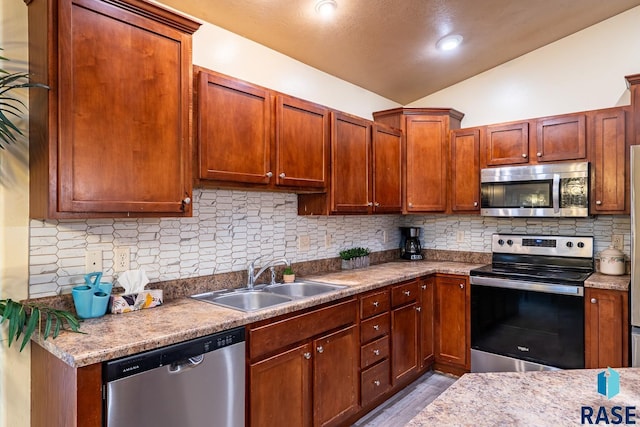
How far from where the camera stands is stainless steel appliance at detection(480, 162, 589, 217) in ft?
9.95

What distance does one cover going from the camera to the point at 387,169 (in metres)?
3.51

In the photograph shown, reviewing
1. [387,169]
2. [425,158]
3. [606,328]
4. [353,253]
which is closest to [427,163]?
[425,158]

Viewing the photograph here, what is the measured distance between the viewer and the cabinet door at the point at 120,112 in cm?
157

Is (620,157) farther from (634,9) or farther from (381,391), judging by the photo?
(381,391)

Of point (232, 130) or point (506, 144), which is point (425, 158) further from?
point (232, 130)

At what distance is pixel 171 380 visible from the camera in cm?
158

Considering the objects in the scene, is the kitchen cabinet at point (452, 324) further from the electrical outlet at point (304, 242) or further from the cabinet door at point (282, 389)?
the cabinet door at point (282, 389)

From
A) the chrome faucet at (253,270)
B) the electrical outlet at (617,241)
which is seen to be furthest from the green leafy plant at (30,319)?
the electrical outlet at (617,241)

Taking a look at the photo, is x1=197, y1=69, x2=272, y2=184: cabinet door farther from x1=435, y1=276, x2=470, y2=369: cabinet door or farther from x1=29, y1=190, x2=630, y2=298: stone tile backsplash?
x1=435, y1=276, x2=470, y2=369: cabinet door

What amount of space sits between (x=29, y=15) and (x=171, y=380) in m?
1.71

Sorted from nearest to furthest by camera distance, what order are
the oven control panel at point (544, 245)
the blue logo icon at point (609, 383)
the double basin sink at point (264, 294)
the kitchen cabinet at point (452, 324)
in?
the blue logo icon at point (609, 383) → the double basin sink at point (264, 294) → the oven control panel at point (544, 245) → the kitchen cabinet at point (452, 324)

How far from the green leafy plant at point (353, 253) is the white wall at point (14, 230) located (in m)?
2.27

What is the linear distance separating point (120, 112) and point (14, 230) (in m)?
0.70

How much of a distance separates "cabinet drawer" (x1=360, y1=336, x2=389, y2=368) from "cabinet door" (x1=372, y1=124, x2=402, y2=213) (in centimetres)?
109
